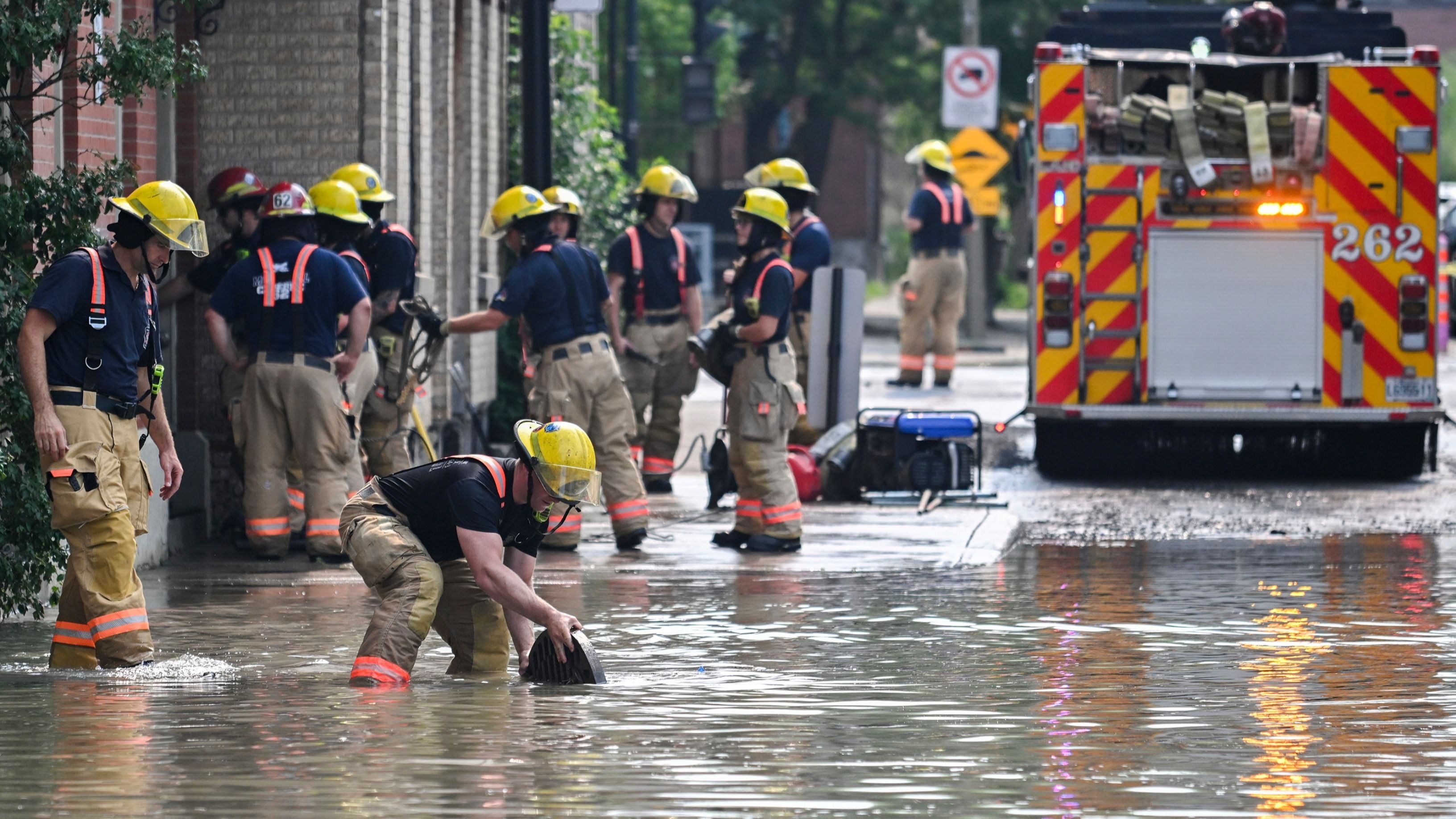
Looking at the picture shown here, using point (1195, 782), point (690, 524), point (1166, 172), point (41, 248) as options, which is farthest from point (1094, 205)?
point (1195, 782)

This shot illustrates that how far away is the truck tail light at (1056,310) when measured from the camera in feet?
52.9

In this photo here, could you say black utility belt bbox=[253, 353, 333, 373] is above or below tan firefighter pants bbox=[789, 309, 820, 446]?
above

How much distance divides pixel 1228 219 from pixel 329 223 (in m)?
5.98

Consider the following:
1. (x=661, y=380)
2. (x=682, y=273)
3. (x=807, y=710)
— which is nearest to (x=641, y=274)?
(x=682, y=273)

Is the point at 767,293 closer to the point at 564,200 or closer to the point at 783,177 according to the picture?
the point at 564,200

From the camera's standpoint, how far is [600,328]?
13.1 meters

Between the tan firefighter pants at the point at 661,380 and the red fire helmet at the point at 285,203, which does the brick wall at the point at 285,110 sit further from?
the red fire helmet at the point at 285,203

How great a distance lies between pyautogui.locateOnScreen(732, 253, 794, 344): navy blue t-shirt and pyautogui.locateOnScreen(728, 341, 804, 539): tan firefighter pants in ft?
0.49

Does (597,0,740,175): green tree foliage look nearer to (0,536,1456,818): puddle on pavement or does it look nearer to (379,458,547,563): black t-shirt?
(0,536,1456,818): puddle on pavement

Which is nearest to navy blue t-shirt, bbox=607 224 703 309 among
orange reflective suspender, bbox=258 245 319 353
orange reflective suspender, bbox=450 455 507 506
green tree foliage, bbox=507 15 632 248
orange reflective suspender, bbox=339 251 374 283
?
orange reflective suspender, bbox=339 251 374 283

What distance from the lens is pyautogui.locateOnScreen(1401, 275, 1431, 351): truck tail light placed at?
52.1 ft

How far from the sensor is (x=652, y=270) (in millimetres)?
15891

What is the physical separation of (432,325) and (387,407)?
645mm

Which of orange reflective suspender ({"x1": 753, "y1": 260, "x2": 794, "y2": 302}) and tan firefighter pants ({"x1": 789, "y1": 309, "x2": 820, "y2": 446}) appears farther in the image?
tan firefighter pants ({"x1": 789, "y1": 309, "x2": 820, "y2": 446})
